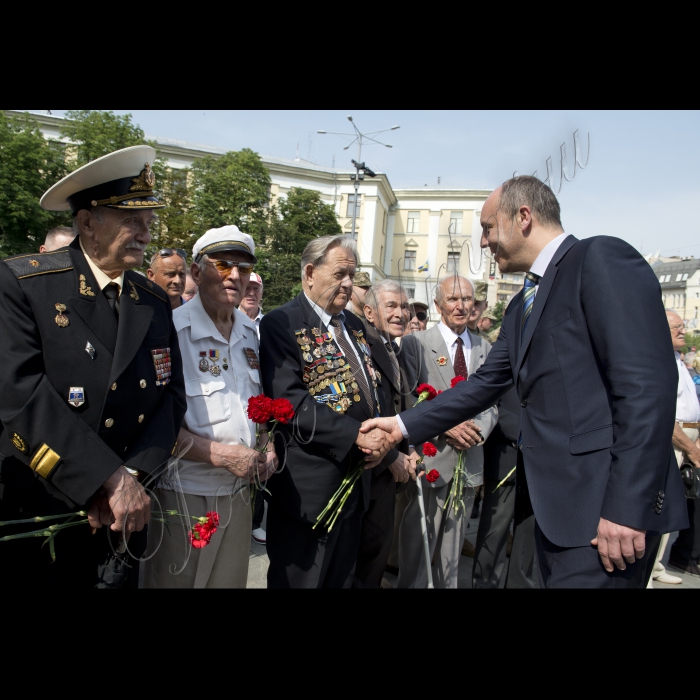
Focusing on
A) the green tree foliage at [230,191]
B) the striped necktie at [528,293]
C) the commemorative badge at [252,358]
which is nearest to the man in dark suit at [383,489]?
the commemorative badge at [252,358]

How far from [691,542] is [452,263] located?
4.34 m

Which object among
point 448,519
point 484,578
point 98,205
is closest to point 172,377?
point 98,205

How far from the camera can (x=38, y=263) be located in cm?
226

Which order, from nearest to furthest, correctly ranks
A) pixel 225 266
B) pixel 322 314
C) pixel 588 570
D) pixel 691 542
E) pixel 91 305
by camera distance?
pixel 588 570, pixel 91 305, pixel 225 266, pixel 322 314, pixel 691 542

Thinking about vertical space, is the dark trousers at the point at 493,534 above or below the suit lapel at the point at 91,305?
below

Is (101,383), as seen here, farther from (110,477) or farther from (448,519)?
(448,519)

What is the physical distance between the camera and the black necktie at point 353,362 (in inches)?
132

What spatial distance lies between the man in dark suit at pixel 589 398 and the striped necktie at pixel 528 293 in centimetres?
1

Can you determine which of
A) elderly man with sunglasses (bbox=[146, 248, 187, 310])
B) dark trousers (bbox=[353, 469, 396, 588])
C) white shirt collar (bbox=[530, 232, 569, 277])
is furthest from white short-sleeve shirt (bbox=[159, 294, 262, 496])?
elderly man with sunglasses (bbox=[146, 248, 187, 310])

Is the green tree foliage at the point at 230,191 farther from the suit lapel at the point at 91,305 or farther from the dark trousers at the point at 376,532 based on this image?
the suit lapel at the point at 91,305

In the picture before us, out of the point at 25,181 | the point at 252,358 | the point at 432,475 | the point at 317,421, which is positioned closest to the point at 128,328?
the point at 252,358

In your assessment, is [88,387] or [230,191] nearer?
[88,387]

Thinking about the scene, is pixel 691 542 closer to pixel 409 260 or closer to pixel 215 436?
pixel 409 260

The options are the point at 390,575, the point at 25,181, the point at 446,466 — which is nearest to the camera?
the point at 446,466
